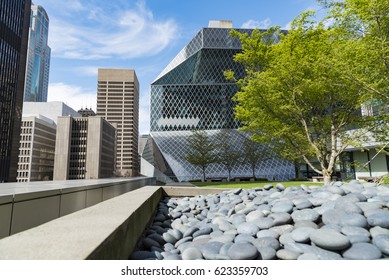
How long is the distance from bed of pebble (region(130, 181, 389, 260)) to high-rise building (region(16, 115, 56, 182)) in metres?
128

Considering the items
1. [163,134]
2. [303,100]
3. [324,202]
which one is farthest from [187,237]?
[163,134]

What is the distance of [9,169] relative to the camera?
72.9 m

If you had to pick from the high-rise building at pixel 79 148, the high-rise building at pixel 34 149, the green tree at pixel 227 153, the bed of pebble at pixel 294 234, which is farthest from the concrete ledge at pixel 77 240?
the high-rise building at pixel 34 149

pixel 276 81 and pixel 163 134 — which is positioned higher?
pixel 163 134

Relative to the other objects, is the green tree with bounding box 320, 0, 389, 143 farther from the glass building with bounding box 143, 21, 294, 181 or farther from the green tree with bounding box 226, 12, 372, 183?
the glass building with bounding box 143, 21, 294, 181

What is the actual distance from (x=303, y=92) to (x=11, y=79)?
91119 mm

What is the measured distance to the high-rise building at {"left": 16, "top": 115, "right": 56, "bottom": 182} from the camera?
10938 centimetres

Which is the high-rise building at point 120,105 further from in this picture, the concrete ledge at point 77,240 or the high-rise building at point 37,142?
the concrete ledge at point 77,240

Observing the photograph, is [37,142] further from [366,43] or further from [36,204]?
[366,43]

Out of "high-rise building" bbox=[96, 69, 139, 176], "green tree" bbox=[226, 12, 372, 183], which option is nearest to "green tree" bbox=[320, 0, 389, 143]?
"green tree" bbox=[226, 12, 372, 183]

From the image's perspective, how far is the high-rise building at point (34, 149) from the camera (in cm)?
10938

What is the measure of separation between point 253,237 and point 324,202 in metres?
1.93

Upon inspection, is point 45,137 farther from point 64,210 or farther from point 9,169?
point 64,210

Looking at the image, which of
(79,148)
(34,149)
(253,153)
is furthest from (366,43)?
(34,149)
